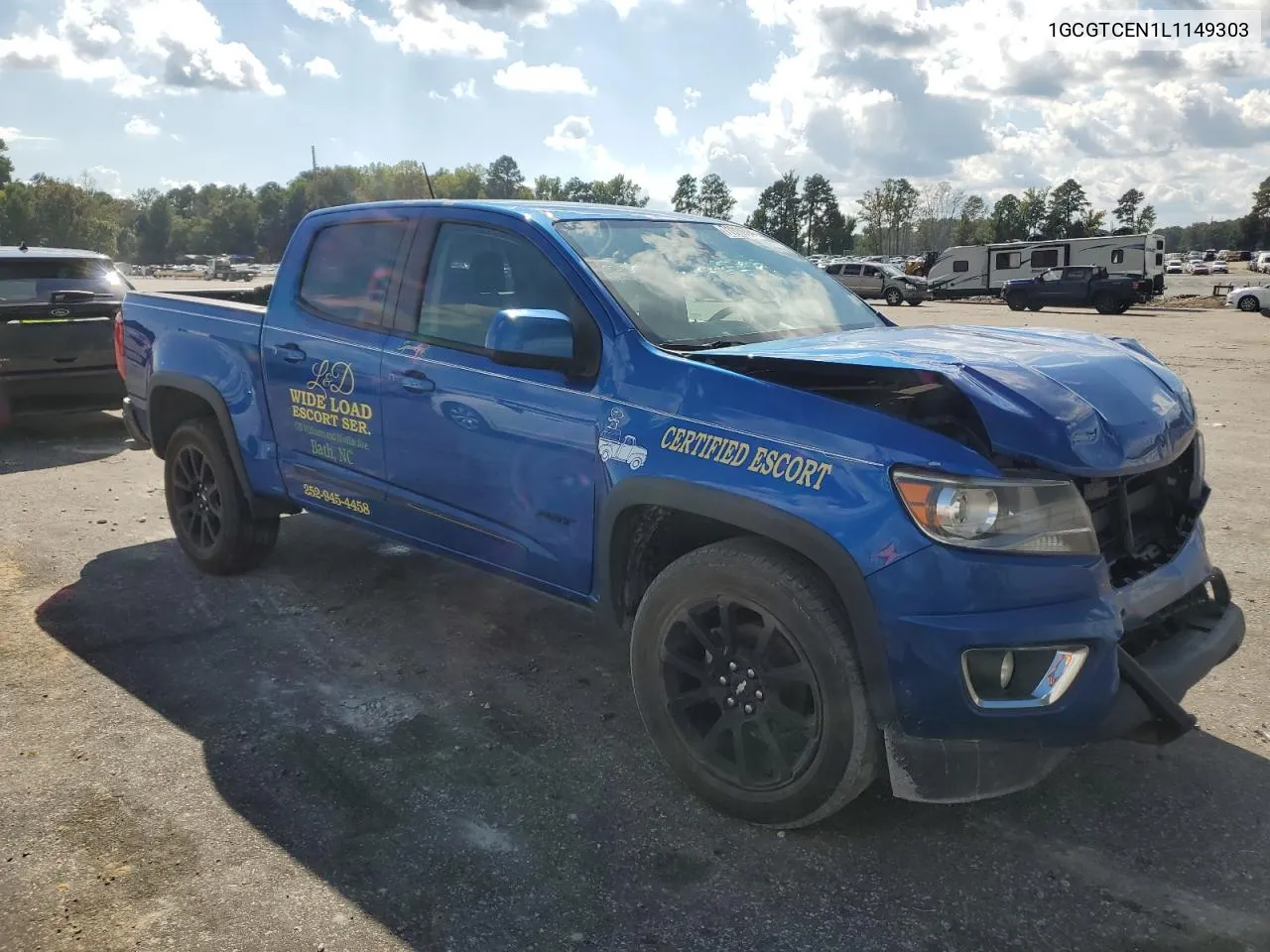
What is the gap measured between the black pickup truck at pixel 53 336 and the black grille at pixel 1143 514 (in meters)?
7.99

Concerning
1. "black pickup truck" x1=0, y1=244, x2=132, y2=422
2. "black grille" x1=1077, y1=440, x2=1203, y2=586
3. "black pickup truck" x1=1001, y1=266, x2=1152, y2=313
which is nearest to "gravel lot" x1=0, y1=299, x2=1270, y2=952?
"black grille" x1=1077, y1=440, x2=1203, y2=586

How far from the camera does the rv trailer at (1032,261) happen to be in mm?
37188

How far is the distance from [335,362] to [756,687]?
7.72 feet

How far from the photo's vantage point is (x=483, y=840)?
297 centimetres

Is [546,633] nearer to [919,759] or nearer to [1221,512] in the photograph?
[919,759]

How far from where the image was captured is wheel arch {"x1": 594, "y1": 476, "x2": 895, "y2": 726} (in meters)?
2.64

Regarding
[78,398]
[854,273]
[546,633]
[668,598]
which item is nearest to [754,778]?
[668,598]

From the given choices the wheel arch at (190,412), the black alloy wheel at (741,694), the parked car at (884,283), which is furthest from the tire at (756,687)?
the parked car at (884,283)

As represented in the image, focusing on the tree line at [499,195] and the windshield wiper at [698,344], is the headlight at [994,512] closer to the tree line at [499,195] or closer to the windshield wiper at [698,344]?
the windshield wiper at [698,344]

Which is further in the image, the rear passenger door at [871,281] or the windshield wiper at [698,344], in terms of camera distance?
the rear passenger door at [871,281]

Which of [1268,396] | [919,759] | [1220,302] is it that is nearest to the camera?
[919,759]

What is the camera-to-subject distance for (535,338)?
124 inches

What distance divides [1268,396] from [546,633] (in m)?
10.8

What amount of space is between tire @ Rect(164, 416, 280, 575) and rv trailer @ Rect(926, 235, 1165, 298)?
118 feet
